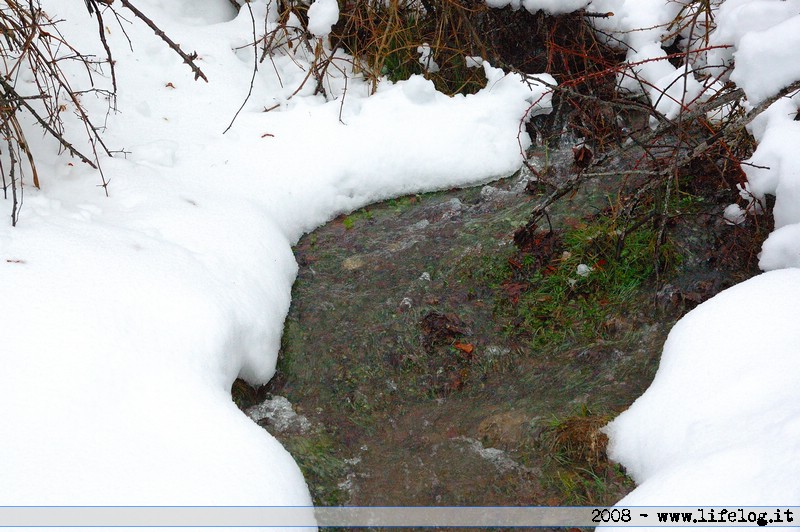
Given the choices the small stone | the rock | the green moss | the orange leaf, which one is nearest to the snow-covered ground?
the rock

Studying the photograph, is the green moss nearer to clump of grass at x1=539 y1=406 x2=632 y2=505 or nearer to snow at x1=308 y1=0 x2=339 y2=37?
clump of grass at x1=539 y1=406 x2=632 y2=505

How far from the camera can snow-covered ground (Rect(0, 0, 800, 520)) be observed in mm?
1878

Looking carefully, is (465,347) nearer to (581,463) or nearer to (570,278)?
(570,278)

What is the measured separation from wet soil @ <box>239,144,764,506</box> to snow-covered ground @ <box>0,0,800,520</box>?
152 millimetres

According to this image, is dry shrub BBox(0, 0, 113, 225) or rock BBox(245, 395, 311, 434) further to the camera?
dry shrub BBox(0, 0, 113, 225)

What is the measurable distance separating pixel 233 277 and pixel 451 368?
1.06 meters

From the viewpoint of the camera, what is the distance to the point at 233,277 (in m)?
2.97

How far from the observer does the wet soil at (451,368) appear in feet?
7.80

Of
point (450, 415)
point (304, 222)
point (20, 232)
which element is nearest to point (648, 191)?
point (450, 415)

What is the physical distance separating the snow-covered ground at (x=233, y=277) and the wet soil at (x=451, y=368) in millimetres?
152

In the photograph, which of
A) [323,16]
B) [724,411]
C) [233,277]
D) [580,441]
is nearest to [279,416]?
[233,277]

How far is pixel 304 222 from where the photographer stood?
3.71 meters

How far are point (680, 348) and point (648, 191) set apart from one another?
1.08 meters

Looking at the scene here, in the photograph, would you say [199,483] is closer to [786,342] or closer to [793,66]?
[786,342]
